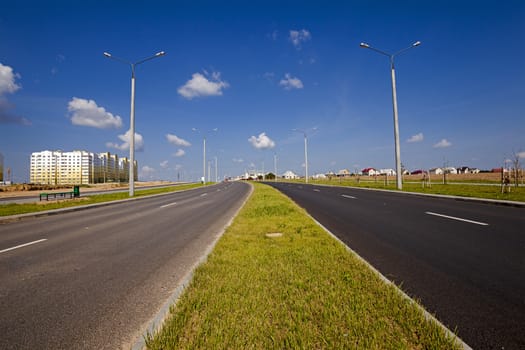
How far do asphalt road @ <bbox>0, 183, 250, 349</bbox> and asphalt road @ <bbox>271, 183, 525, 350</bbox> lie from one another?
3552 mm

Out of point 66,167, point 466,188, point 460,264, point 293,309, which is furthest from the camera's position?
point 66,167

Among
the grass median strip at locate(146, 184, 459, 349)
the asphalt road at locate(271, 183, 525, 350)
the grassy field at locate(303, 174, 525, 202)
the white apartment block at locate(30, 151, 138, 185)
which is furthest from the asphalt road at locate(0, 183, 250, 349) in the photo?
the white apartment block at locate(30, 151, 138, 185)

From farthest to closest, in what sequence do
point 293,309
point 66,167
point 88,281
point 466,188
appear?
point 66,167, point 466,188, point 88,281, point 293,309

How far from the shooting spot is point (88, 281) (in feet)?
13.0

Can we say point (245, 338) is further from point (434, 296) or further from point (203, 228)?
point (203, 228)

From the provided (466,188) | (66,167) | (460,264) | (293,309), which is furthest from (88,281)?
(66,167)

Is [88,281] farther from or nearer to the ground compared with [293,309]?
nearer to the ground

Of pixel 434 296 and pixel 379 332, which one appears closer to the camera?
pixel 379 332

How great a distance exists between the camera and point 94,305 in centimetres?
320

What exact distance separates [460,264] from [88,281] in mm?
6435

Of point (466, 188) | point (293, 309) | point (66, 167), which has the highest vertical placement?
point (66, 167)

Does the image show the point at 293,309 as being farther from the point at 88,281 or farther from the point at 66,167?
the point at 66,167

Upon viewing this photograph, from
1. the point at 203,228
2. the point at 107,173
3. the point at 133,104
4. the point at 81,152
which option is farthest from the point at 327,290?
the point at 107,173

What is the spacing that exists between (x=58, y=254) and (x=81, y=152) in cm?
10883
